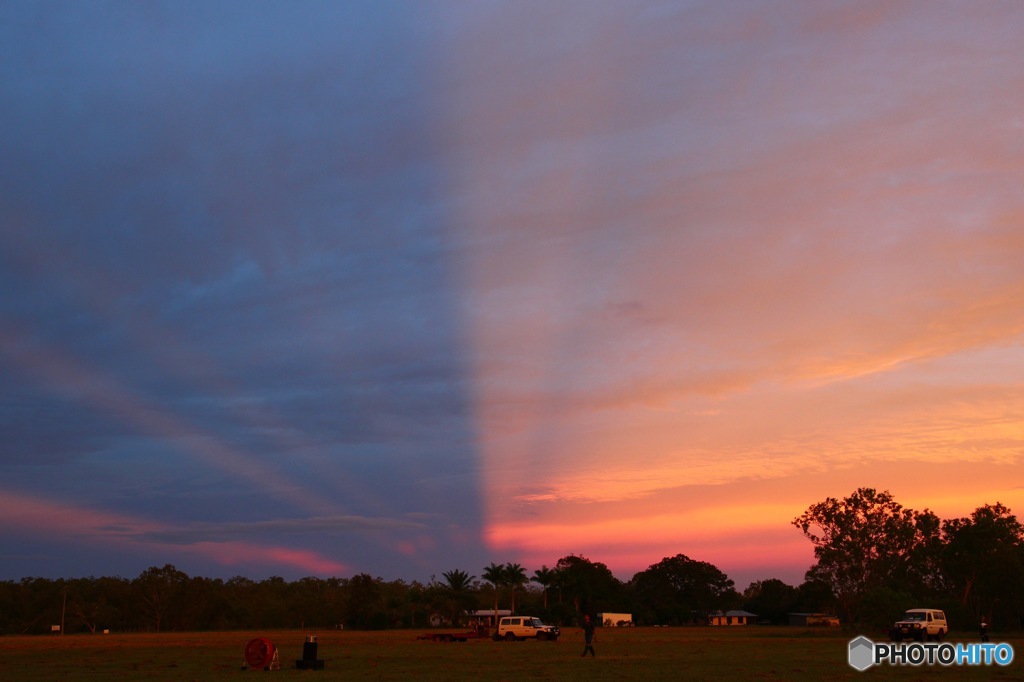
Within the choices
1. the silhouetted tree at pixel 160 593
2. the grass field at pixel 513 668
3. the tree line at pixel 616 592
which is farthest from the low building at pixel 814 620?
the silhouetted tree at pixel 160 593

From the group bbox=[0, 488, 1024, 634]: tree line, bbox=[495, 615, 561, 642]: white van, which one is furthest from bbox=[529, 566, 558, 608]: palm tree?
bbox=[495, 615, 561, 642]: white van

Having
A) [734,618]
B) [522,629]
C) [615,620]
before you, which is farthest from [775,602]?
[522,629]

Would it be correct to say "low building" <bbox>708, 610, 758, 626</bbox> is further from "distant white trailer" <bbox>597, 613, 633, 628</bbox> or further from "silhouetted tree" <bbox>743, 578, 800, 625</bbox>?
"distant white trailer" <bbox>597, 613, 633, 628</bbox>

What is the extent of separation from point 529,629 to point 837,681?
4632 cm

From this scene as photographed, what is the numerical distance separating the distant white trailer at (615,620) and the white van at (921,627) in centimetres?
7776

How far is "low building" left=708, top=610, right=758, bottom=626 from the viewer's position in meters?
160

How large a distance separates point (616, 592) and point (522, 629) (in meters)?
83.1

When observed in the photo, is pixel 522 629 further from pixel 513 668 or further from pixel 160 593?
pixel 160 593

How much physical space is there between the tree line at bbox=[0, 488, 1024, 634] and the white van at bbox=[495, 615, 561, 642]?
35.6 metres

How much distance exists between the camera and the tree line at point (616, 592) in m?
91.3

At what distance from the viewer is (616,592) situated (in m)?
151

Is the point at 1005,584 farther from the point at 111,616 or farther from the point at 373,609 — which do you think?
the point at 111,616

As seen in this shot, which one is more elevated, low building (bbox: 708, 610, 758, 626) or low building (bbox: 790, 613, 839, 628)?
low building (bbox: 790, 613, 839, 628)

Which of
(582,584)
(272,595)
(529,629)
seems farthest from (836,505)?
(272,595)
